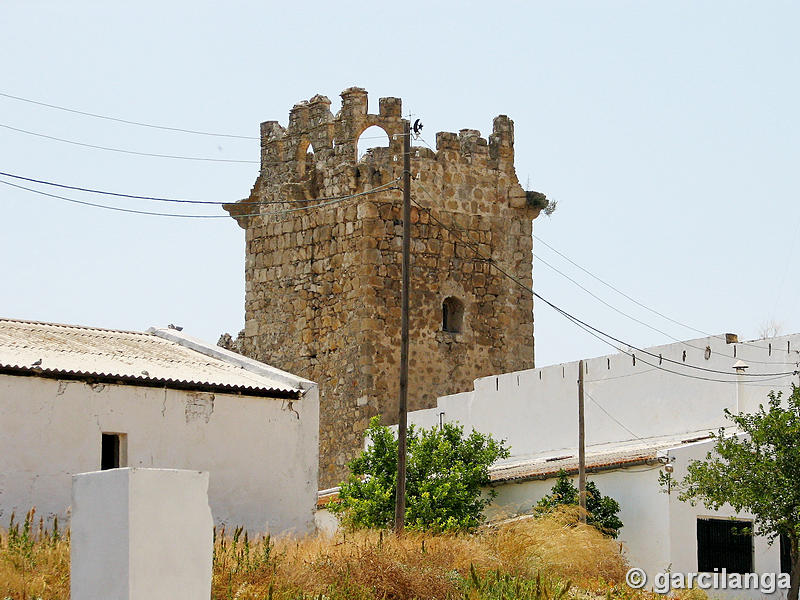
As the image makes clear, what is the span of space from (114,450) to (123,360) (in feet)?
4.64

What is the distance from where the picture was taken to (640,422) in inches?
930

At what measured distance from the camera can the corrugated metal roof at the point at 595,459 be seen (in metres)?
20.9

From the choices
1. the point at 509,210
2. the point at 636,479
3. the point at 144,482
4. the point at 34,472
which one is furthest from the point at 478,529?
the point at 144,482

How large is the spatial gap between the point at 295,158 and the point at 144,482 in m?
18.6

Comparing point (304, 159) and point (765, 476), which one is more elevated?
point (304, 159)

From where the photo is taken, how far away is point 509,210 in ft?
89.8

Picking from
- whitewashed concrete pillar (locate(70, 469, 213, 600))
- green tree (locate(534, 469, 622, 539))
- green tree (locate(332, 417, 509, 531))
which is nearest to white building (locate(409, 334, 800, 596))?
green tree (locate(534, 469, 622, 539))

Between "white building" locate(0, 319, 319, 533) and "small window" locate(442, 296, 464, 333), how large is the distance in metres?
7.50

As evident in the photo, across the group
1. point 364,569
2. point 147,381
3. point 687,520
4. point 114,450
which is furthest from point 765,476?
point 114,450

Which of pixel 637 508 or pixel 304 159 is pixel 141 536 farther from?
pixel 304 159

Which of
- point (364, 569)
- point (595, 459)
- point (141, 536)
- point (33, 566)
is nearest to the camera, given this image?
point (141, 536)

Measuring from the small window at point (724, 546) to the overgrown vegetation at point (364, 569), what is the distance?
11.1 feet

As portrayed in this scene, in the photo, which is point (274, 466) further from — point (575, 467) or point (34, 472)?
point (575, 467)

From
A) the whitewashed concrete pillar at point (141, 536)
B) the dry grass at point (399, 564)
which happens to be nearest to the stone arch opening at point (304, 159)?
the dry grass at point (399, 564)
